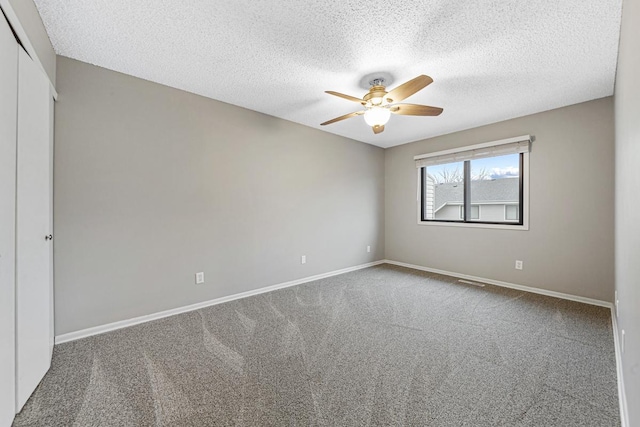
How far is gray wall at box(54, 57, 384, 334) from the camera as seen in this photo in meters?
2.28

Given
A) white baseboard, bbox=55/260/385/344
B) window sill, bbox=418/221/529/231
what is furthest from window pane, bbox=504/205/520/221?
white baseboard, bbox=55/260/385/344

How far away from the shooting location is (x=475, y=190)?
4238 mm

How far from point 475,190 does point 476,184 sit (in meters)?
0.10

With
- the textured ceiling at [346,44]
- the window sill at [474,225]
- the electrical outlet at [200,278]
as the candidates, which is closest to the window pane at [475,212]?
the window sill at [474,225]

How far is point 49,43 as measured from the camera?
2020 millimetres

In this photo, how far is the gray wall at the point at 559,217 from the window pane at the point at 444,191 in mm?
373

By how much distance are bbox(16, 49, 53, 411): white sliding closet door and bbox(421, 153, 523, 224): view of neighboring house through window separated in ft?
15.6

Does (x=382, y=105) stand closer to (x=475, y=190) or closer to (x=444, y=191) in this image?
(x=475, y=190)

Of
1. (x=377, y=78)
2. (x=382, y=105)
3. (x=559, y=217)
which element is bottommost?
(x=559, y=217)

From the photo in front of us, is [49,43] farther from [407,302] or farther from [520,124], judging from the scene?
[520,124]

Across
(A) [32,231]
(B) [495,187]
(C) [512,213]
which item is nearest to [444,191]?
(B) [495,187]

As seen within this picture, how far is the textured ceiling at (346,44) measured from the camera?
1.70 meters

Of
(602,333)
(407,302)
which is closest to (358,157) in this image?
(407,302)

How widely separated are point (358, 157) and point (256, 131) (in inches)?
81.0
